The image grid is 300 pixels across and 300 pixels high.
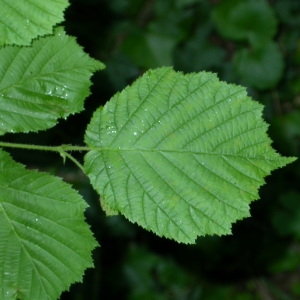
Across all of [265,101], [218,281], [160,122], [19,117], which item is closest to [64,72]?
[19,117]

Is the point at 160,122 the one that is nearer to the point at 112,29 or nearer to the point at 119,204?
the point at 119,204

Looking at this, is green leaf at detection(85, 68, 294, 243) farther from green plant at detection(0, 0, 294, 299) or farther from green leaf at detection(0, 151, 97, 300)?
green leaf at detection(0, 151, 97, 300)

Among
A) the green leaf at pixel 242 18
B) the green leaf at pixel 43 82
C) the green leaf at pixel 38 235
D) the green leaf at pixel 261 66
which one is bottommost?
the green leaf at pixel 38 235

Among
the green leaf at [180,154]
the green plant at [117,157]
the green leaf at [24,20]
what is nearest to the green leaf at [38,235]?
the green plant at [117,157]

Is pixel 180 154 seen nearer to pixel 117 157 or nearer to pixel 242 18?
pixel 117 157

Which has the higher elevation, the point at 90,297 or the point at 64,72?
the point at 64,72

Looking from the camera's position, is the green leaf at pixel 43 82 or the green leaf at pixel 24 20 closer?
the green leaf at pixel 24 20

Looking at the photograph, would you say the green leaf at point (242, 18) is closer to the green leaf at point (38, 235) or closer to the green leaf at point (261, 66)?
the green leaf at point (261, 66)
